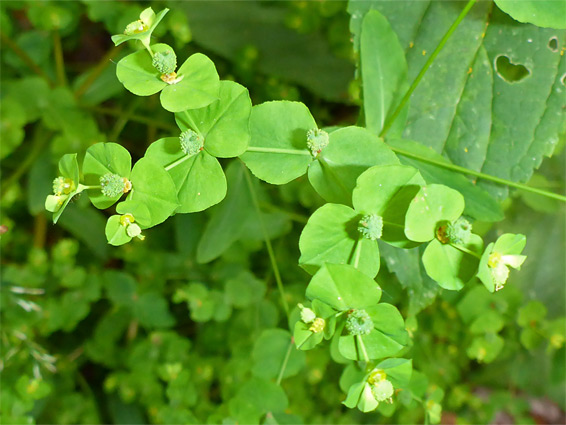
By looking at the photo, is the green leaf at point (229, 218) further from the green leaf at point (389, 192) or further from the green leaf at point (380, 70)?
the green leaf at point (389, 192)

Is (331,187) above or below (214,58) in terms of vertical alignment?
above

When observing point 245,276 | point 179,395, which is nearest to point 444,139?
point 245,276

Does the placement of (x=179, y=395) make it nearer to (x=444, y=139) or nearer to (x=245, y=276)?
(x=245, y=276)

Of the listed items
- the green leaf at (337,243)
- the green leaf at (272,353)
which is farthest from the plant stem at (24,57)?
the green leaf at (337,243)

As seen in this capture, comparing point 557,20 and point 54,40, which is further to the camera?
point 54,40

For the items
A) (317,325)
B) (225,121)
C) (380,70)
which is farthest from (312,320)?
(380,70)

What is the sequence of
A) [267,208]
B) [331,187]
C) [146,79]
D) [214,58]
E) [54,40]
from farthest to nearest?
[214,58]
[54,40]
[267,208]
[331,187]
[146,79]
